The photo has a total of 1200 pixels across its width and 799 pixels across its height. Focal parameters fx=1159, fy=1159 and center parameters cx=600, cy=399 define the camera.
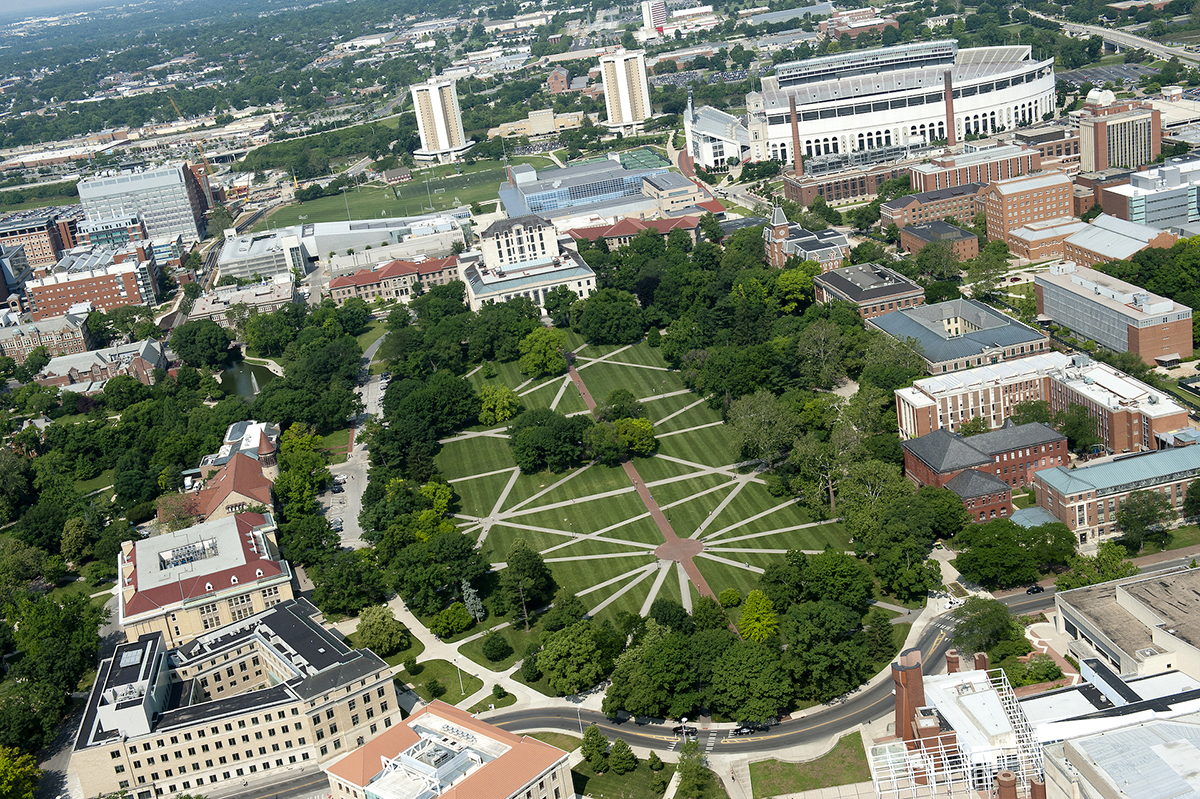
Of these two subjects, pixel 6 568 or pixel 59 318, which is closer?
pixel 6 568

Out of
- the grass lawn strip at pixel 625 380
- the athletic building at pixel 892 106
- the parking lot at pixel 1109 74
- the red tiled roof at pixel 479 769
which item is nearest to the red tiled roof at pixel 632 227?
the athletic building at pixel 892 106

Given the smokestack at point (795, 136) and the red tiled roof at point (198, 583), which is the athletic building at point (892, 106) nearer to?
the smokestack at point (795, 136)

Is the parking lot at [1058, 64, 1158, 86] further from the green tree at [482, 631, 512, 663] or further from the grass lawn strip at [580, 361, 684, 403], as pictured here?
the green tree at [482, 631, 512, 663]

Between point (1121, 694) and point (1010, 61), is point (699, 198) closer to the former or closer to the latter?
point (1010, 61)

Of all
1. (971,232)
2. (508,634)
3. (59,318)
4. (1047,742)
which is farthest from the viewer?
(59,318)

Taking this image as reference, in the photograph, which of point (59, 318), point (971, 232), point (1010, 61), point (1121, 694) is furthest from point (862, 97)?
point (1121, 694)

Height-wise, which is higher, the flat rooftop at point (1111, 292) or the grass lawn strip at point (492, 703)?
the flat rooftop at point (1111, 292)

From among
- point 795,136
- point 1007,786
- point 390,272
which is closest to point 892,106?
point 795,136
